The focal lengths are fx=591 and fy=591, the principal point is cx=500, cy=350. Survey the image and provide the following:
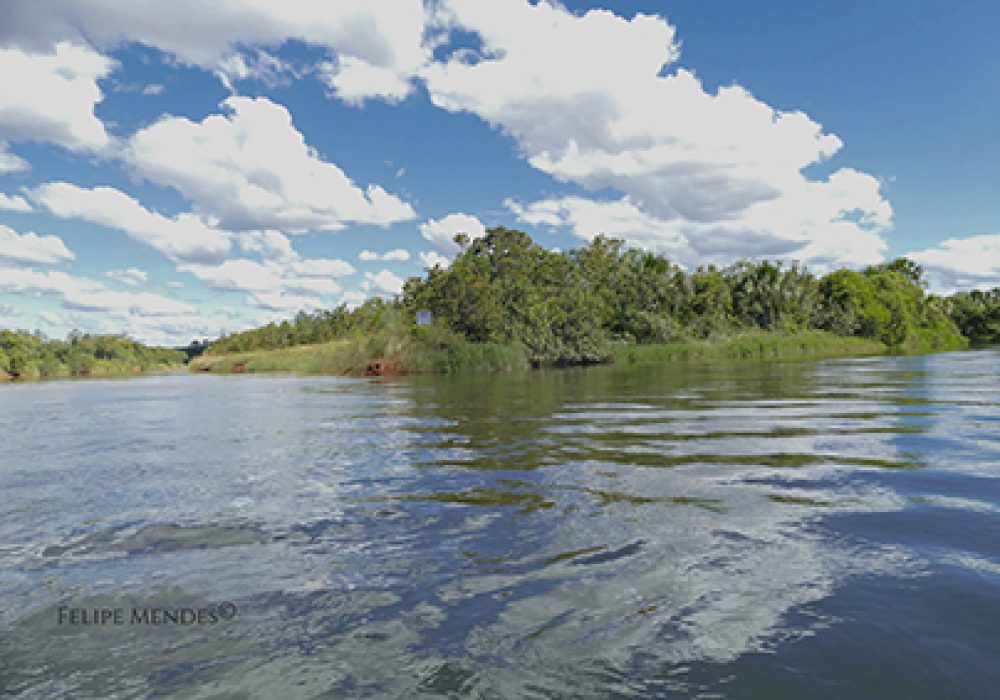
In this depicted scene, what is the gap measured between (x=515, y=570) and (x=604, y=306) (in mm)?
52176

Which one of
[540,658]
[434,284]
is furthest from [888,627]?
[434,284]

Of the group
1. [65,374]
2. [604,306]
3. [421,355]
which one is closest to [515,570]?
[421,355]

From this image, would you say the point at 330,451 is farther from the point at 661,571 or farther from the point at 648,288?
the point at 648,288

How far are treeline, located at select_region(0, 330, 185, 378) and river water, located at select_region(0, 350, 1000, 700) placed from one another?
68764mm

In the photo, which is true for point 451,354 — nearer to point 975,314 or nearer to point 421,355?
point 421,355

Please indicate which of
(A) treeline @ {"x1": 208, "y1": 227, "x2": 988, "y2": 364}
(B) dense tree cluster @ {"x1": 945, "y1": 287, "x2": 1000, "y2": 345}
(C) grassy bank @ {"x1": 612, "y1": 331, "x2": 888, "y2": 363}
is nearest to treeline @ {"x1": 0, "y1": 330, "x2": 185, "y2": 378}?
(A) treeline @ {"x1": 208, "y1": 227, "x2": 988, "y2": 364}

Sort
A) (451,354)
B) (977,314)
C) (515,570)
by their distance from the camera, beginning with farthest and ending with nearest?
(977,314), (451,354), (515,570)

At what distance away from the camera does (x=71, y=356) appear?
6906 cm

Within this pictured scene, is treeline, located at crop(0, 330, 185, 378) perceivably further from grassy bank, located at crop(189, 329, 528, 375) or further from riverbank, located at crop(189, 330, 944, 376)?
grassy bank, located at crop(189, 329, 528, 375)

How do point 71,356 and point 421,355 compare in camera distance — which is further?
point 71,356

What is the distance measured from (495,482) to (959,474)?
14.9 ft

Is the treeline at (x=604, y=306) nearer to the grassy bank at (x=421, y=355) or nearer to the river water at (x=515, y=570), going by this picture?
the grassy bank at (x=421, y=355)

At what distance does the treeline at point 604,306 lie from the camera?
134 ft

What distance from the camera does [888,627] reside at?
2.73 m
